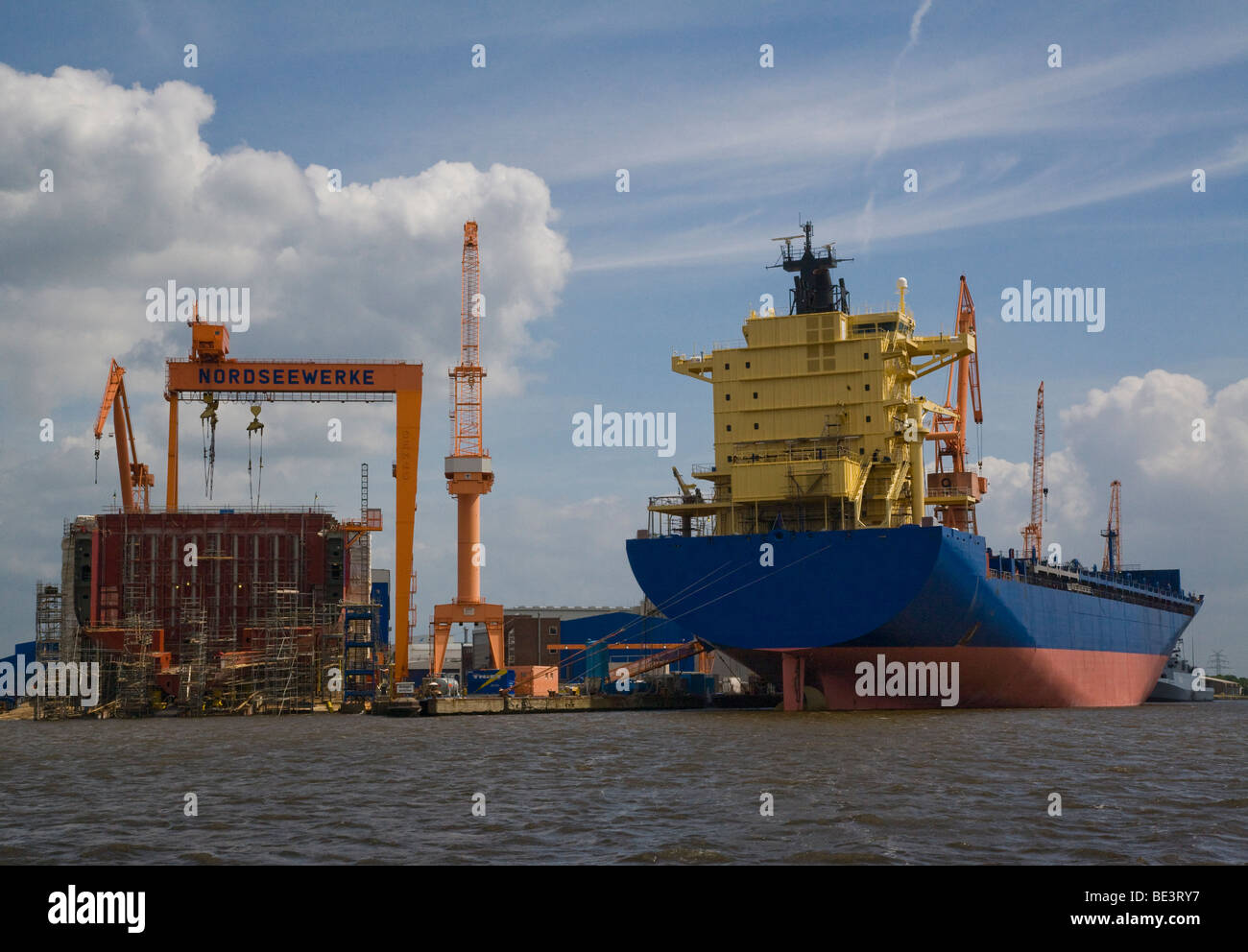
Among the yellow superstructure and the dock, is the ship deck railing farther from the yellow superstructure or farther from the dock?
the dock

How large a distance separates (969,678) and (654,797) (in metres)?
26.0

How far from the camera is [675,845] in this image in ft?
48.0

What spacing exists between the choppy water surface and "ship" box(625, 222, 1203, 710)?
16.2 feet

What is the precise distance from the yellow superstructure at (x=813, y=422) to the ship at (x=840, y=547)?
0.17 feet

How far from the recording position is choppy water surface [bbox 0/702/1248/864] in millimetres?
14688

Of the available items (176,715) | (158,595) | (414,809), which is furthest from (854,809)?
(158,595)

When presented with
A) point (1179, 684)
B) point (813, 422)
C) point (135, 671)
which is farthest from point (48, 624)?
point (1179, 684)

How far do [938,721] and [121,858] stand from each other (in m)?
25.5

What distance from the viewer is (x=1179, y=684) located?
88312mm

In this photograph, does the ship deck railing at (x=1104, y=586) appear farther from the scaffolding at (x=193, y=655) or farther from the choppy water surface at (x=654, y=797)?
the scaffolding at (x=193, y=655)

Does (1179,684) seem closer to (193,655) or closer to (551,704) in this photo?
(551,704)

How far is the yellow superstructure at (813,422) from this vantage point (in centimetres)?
4200
